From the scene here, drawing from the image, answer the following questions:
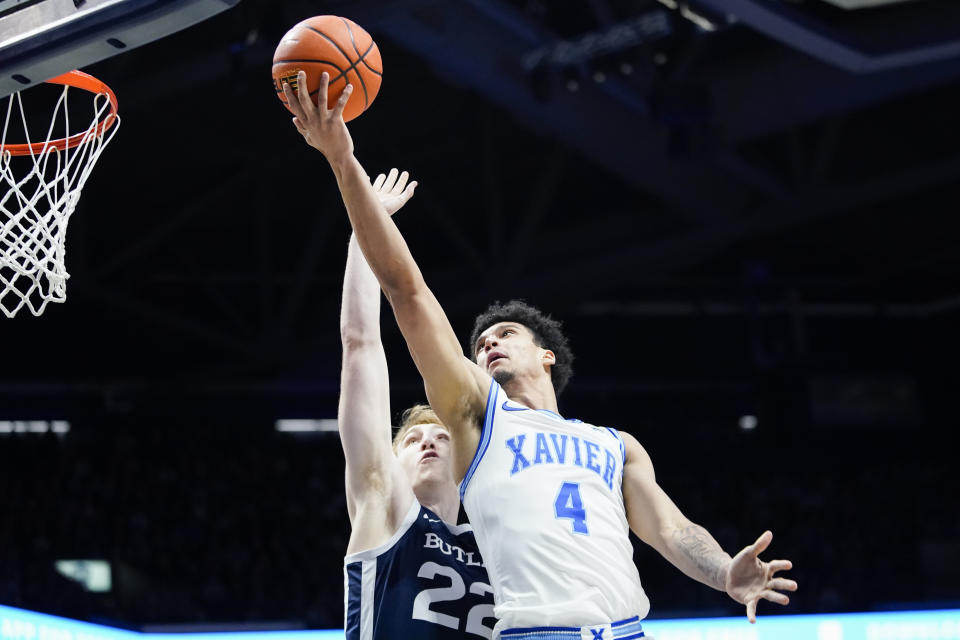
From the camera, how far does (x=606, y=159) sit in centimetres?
1012

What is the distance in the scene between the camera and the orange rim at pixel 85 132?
379 cm

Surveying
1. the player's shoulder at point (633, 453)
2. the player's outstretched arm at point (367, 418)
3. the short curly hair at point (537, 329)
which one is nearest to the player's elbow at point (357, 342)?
the player's outstretched arm at point (367, 418)

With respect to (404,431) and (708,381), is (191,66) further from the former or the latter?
(708,381)

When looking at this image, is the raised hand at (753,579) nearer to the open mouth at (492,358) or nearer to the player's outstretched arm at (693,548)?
the player's outstretched arm at (693,548)

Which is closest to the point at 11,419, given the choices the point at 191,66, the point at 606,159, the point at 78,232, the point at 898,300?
the point at 78,232

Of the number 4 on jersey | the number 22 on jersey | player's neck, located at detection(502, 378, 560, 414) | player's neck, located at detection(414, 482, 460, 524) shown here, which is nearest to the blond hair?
player's neck, located at detection(414, 482, 460, 524)

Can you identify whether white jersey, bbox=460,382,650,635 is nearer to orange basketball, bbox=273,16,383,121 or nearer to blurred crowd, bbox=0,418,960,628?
orange basketball, bbox=273,16,383,121

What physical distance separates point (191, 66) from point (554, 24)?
3211mm

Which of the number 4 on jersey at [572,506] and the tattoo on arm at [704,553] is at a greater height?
the number 4 on jersey at [572,506]

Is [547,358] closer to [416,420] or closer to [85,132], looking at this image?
[416,420]

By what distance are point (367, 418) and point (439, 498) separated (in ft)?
1.53

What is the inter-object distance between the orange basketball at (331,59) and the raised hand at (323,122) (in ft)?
0.32

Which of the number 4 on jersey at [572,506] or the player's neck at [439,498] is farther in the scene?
the player's neck at [439,498]

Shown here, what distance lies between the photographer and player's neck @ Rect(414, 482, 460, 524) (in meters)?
3.68
